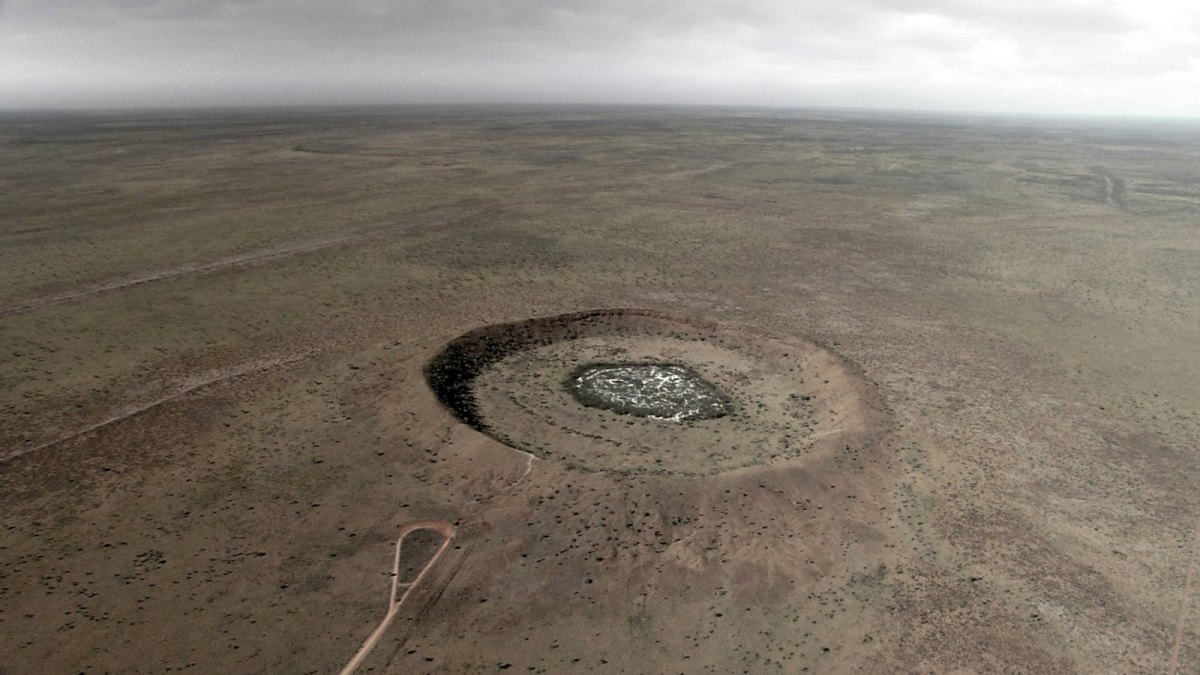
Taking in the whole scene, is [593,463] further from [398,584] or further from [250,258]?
[250,258]

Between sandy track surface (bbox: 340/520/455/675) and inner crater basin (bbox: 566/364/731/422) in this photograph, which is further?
inner crater basin (bbox: 566/364/731/422)

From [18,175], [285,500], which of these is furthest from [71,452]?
[18,175]

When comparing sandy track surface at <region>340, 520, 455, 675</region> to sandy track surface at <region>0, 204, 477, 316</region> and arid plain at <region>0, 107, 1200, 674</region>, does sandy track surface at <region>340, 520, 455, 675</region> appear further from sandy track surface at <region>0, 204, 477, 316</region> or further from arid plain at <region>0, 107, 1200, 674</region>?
sandy track surface at <region>0, 204, 477, 316</region>

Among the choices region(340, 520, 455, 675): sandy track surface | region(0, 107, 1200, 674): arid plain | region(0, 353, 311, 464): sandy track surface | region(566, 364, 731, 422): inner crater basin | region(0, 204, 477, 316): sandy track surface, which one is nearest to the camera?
→ region(340, 520, 455, 675): sandy track surface

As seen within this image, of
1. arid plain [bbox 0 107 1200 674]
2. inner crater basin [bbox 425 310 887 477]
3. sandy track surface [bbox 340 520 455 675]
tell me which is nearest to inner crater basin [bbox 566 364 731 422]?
inner crater basin [bbox 425 310 887 477]

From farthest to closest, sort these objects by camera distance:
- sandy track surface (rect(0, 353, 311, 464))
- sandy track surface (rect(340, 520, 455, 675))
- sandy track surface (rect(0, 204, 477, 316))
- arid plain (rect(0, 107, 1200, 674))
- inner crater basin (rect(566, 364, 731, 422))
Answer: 1. sandy track surface (rect(0, 204, 477, 316))
2. inner crater basin (rect(566, 364, 731, 422))
3. sandy track surface (rect(0, 353, 311, 464))
4. arid plain (rect(0, 107, 1200, 674))
5. sandy track surface (rect(340, 520, 455, 675))

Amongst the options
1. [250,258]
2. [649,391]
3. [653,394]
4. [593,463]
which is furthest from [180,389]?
[250,258]

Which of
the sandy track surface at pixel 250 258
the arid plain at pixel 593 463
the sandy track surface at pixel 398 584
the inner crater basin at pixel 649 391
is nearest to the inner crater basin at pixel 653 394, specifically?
the inner crater basin at pixel 649 391

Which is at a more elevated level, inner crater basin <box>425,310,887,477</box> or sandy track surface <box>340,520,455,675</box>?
inner crater basin <box>425,310,887,477</box>
